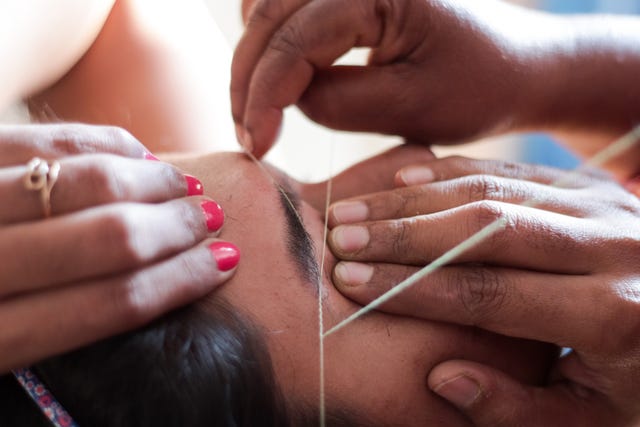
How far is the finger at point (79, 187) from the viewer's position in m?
0.56

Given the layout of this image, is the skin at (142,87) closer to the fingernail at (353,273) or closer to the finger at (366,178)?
the finger at (366,178)

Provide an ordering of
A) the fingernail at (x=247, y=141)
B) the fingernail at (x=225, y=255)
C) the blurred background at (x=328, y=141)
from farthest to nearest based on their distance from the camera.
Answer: the blurred background at (x=328, y=141)
the fingernail at (x=247, y=141)
the fingernail at (x=225, y=255)

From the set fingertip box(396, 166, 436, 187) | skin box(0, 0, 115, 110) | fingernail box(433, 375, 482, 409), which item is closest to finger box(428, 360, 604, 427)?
fingernail box(433, 375, 482, 409)

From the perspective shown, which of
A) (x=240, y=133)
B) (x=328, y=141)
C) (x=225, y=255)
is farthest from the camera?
(x=328, y=141)

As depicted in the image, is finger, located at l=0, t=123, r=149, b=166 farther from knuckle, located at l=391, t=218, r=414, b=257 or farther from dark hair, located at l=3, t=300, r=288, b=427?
knuckle, located at l=391, t=218, r=414, b=257

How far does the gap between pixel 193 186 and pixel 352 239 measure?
191 mm

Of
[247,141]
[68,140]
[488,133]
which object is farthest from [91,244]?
[488,133]

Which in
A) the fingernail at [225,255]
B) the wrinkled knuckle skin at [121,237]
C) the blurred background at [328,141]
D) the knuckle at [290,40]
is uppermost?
the knuckle at [290,40]

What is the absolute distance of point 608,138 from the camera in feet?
3.80

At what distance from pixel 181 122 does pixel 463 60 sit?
0.49m

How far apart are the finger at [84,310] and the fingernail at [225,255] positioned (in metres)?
0.04

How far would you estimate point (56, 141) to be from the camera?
61 cm

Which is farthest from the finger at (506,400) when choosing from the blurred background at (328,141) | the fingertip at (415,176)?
the blurred background at (328,141)

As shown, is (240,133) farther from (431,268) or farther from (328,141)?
(328,141)
